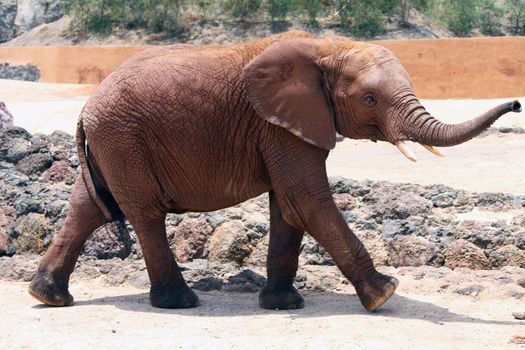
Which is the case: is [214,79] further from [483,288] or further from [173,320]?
[483,288]

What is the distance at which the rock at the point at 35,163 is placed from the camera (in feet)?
42.7

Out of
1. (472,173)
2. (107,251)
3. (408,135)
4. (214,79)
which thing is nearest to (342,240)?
(408,135)

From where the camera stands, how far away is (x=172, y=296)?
9.31m

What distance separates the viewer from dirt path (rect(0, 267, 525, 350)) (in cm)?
785

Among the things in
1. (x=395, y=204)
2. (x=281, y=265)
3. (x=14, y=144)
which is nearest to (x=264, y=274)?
(x=281, y=265)

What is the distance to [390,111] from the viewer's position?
27.9 ft

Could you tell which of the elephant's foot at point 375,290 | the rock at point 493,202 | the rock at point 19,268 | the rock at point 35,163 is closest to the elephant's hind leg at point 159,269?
the elephant's foot at point 375,290

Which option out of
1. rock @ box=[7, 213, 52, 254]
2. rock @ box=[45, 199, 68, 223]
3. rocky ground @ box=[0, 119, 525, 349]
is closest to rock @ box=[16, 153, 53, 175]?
rocky ground @ box=[0, 119, 525, 349]

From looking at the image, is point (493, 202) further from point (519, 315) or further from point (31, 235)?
point (31, 235)

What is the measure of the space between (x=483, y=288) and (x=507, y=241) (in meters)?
1.04

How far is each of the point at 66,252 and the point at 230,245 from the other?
1715 mm

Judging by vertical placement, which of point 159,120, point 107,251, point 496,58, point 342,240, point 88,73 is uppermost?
point 159,120

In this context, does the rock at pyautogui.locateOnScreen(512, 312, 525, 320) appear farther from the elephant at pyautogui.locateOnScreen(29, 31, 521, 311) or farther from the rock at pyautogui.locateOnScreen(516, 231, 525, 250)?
the rock at pyautogui.locateOnScreen(516, 231, 525, 250)

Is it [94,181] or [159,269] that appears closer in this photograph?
[159,269]
